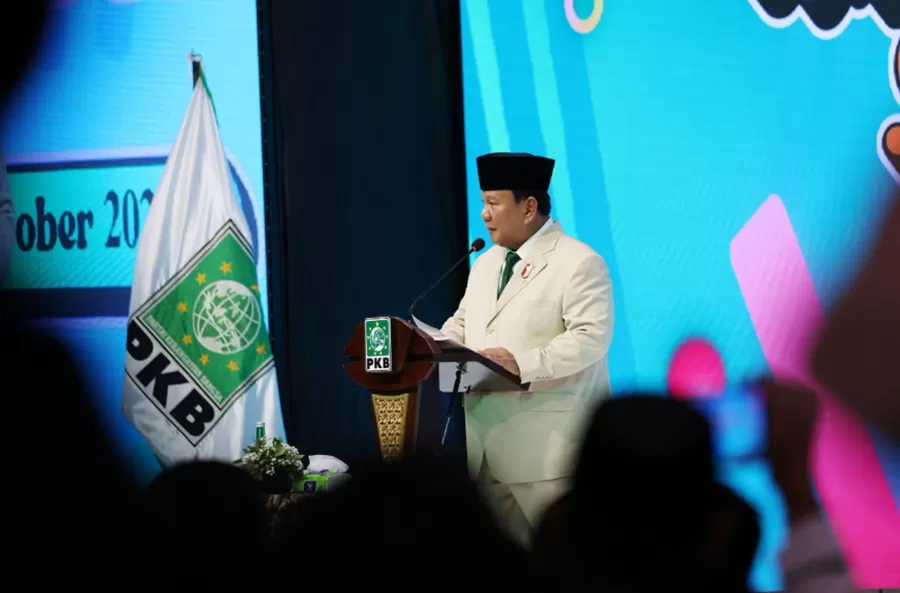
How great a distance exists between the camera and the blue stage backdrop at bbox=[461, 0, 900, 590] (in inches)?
168

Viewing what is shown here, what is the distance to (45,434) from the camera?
777 mm

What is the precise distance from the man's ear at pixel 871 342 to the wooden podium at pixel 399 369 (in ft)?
5.89

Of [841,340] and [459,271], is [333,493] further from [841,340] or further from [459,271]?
[841,340]

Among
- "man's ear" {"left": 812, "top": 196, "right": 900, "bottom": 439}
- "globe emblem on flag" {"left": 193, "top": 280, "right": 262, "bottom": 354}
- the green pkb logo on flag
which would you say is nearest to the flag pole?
the green pkb logo on flag

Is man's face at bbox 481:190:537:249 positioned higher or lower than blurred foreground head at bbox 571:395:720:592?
higher

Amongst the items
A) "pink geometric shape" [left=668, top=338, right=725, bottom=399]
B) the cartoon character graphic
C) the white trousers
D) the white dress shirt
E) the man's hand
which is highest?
the cartoon character graphic

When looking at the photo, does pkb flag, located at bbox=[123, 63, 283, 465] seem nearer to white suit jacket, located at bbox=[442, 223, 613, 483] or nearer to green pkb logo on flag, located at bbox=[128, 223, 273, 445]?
green pkb logo on flag, located at bbox=[128, 223, 273, 445]

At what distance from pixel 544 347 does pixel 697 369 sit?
1286 mm

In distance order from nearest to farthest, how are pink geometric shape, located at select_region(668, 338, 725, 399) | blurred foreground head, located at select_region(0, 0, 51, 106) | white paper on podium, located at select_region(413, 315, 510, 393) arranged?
blurred foreground head, located at select_region(0, 0, 51, 106)
white paper on podium, located at select_region(413, 315, 510, 393)
pink geometric shape, located at select_region(668, 338, 725, 399)

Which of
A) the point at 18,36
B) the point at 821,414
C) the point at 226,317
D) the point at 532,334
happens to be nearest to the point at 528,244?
the point at 532,334

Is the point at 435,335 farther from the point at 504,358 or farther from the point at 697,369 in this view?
the point at 697,369

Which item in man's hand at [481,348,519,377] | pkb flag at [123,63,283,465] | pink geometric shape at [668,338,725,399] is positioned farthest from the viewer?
pkb flag at [123,63,283,465]

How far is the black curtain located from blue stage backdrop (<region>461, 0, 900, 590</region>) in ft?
0.56

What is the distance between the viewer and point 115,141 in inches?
175
